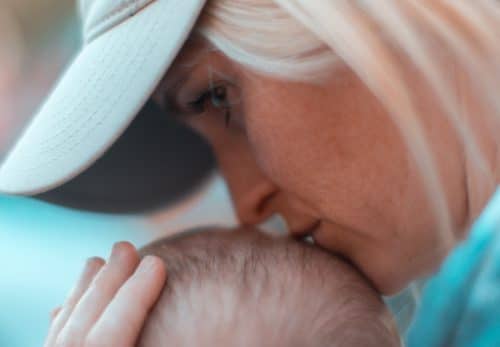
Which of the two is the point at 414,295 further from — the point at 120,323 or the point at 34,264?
the point at 34,264

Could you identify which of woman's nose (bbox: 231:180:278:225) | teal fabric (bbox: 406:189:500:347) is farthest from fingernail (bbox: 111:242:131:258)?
teal fabric (bbox: 406:189:500:347)

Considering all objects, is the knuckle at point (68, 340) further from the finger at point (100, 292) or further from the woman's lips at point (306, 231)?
the woman's lips at point (306, 231)

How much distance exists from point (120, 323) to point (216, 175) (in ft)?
1.28

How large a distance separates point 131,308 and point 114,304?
3 centimetres

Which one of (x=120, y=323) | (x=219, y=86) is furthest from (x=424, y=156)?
(x=120, y=323)

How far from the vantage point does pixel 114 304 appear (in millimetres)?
681

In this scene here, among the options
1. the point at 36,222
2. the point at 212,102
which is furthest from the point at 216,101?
the point at 36,222

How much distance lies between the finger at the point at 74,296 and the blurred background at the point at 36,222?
13.0 inches

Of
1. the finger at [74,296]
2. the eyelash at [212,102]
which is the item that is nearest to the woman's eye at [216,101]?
the eyelash at [212,102]

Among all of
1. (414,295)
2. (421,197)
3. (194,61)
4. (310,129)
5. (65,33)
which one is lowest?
(414,295)

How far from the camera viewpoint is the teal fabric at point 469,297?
61 centimetres

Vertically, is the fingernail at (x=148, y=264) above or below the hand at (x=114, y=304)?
above

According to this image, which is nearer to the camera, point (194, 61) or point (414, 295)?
point (194, 61)

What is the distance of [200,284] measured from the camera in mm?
645
